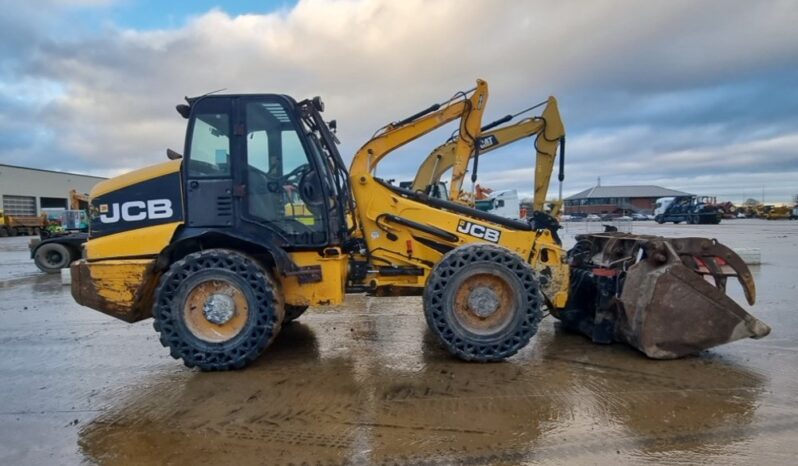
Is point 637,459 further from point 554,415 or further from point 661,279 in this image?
point 661,279

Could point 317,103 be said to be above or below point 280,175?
above

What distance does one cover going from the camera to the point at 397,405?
381 cm

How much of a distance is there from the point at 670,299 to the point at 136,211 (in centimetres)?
504

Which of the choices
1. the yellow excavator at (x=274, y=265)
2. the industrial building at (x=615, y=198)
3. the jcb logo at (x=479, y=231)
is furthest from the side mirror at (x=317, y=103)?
the industrial building at (x=615, y=198)

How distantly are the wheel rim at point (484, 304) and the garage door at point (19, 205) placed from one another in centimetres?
5851

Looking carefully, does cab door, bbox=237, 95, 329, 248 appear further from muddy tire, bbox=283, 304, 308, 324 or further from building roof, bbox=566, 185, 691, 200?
building roof, bbox=566, 185, 691, 200

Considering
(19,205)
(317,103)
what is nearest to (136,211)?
(317,103)

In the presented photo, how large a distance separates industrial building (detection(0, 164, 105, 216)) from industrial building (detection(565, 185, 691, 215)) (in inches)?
2640

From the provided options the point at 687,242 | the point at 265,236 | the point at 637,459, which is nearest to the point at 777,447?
the point at 637,459

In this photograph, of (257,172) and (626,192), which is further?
(626,192)

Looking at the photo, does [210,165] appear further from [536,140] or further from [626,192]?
[626,192]

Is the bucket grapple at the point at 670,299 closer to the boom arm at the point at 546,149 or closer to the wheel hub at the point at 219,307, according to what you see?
the boom arm at the point at 546,149

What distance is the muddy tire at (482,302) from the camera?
471 cm

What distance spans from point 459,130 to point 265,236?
9.98 feet
